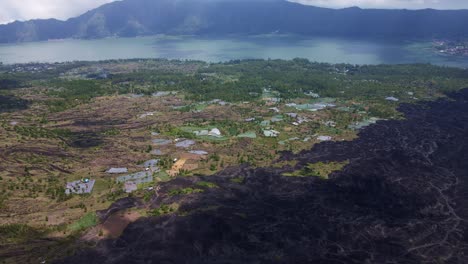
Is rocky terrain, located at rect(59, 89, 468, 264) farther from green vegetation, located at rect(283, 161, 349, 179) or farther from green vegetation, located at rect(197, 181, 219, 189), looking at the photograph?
green vegetation, located at rect(283, 161, 349, 179)

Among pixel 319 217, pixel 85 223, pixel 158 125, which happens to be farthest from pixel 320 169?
pixel 158 125

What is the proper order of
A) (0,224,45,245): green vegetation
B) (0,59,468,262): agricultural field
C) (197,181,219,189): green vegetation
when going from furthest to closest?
(197,181,219,189): green vegetation
(0,59,468,262): agricultural field
(0,224,45,245): green vegetation

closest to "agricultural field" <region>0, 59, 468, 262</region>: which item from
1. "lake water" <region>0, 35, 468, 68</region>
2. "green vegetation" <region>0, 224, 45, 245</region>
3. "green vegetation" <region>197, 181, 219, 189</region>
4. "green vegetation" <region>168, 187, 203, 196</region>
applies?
"green vegetation" <region>0, 224, 45, 245</region>

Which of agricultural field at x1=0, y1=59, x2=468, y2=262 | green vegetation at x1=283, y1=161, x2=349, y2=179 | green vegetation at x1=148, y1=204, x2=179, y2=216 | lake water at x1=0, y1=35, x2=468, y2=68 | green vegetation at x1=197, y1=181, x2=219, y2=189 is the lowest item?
green vegetation at x1=283, y1=161, x2=349, y2=179

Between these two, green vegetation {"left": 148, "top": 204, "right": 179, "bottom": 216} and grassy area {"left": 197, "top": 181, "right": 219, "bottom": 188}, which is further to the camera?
grassy area {"left": 197, "top": 181, "right": 219, "bottom": 188}

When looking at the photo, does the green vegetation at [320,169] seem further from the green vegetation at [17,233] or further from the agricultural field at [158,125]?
the green vegetation at [17,233]

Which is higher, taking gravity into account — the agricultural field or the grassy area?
the agricultural field

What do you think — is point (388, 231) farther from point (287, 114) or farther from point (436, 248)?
point (287, 114)

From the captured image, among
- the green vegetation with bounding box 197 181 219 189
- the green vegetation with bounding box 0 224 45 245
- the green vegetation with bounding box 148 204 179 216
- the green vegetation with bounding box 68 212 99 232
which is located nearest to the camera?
the green vegetation with bounding box 0 224 45 245

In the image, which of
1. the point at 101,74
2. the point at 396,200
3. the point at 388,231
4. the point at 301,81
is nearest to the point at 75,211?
the point at 388,231
